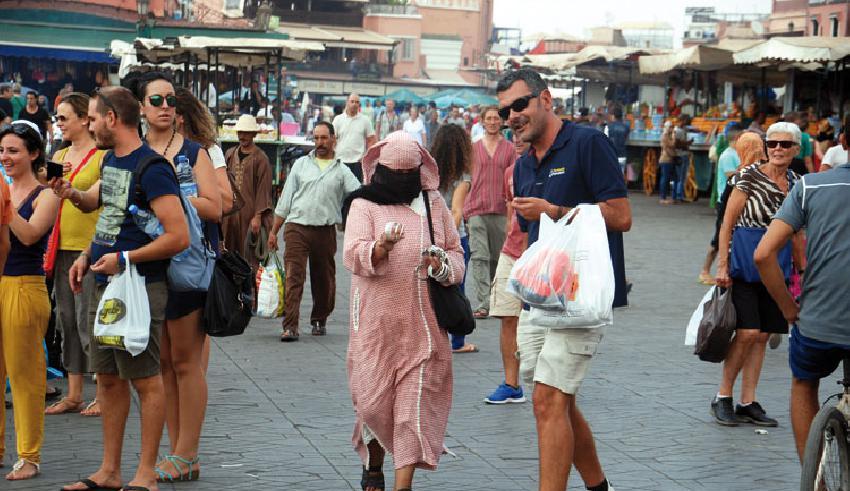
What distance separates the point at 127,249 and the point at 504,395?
11.0ft

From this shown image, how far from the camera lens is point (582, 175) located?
20.4 ft

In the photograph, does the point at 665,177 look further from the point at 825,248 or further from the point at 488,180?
the point at 825,248

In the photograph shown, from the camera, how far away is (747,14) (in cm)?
10306

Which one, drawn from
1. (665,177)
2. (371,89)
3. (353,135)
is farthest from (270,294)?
(371,89)

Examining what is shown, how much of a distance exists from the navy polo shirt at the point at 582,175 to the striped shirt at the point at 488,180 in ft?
18.0

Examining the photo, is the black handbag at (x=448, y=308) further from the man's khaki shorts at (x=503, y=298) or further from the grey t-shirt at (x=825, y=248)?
the man's khaki shorts at (x=503, y=298)

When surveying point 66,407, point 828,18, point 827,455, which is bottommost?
point 66,407

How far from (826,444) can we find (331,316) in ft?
26.3

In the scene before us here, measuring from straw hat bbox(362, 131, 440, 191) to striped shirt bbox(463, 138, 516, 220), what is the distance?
511cm

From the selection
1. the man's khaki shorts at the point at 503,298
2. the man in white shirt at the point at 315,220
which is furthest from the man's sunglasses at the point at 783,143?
the man in white shirt at the point at 315,220

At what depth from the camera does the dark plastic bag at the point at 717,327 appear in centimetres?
845

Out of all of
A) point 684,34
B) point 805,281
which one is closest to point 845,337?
point 805,281

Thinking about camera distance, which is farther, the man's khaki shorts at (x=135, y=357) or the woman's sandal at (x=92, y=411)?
the woman's sandal at (x=92, y=411)

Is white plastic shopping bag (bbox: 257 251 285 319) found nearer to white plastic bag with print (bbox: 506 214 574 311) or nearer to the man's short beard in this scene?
the man's short beard
